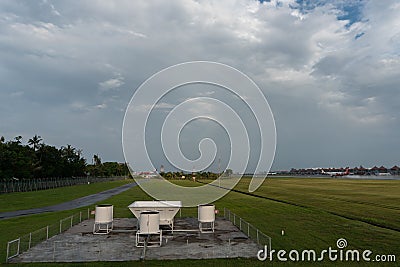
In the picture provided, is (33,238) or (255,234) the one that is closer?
(33,238)

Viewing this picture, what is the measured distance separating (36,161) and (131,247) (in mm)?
96011

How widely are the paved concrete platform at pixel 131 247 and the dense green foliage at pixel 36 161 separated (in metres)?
62.8

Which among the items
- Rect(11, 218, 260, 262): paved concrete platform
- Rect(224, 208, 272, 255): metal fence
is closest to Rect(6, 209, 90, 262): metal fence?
Rect(11, 218, 260, 262): paved concrete platform

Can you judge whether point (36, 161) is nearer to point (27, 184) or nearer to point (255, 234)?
point (27, 184)

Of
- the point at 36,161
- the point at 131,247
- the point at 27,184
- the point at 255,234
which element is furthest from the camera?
the point at 36,161

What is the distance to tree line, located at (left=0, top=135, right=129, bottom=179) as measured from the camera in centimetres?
7825

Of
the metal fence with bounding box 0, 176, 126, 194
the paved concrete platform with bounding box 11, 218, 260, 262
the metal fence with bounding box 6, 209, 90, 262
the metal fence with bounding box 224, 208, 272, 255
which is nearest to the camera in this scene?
the paved concrete platform with bounding box 11, 218, 260, 262

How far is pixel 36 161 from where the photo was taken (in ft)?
336

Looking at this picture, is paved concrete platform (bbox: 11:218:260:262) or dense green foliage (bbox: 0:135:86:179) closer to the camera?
paved concrete platform (bbox: 11:218:260:262)

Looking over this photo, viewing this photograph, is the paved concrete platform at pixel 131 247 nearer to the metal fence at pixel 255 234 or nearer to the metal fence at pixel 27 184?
the metal fence at pixel 255 234

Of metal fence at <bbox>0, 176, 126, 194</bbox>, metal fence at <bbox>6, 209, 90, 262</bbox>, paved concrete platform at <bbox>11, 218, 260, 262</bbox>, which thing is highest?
metal fence at <bbox>0, 176, 126, 194</bbox>

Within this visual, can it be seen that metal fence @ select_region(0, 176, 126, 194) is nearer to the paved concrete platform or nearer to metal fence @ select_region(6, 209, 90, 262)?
metal fence @ select_region(6, 209, 90, 262)

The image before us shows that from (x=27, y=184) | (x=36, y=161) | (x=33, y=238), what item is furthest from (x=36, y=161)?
(x=33, y=238)

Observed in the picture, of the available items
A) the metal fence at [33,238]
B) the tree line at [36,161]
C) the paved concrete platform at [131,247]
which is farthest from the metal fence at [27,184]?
the paved concrete platform at [131,247]
